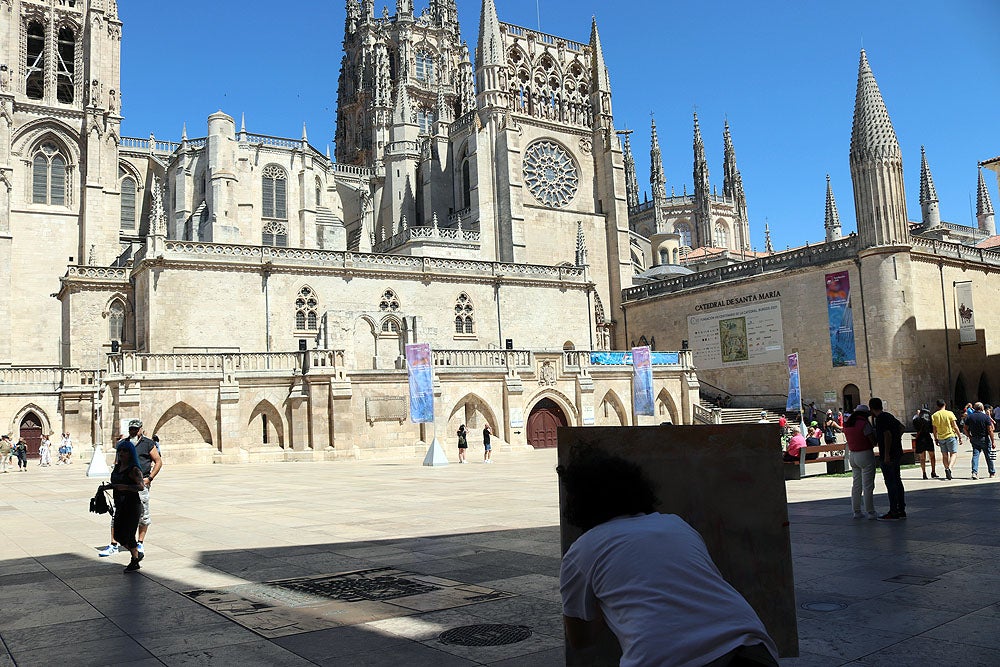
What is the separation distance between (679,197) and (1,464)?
70.0m

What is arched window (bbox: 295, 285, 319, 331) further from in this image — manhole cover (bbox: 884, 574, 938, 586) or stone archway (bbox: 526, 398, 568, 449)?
manhole cover (bbox: 884, 574, 938, 586)

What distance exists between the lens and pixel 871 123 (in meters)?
36.4

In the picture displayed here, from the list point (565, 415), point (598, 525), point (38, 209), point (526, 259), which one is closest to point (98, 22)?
point (38, 209)

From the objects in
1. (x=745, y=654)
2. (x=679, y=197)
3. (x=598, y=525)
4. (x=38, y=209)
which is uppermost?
(x=679, y=197)

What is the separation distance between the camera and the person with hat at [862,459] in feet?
33.7

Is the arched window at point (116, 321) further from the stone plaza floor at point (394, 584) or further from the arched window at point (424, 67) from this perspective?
the arched window at point (424, 67)

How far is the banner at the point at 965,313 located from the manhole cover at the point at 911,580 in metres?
34.9

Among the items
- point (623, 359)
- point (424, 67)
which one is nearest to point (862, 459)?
point (623, 359)

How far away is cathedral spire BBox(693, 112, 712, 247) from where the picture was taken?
82.9 m

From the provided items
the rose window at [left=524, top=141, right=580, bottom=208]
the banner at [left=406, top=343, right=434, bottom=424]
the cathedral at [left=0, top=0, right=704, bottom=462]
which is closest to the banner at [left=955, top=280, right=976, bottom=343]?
the cathedral at [left=0, top=0, right=704, bottom=462]

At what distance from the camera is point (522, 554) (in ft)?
28.0

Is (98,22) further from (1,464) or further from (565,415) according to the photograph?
(565,415)

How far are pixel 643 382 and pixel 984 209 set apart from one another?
51376 millimetres

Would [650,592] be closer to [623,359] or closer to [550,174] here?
[623,359]
